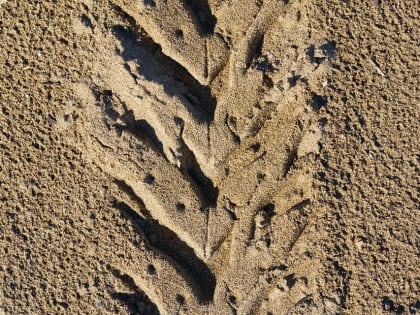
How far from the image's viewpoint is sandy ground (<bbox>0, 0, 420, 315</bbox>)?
5.10 ft

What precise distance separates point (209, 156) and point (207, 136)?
2.9 inches

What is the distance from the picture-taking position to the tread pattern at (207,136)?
1554 mm

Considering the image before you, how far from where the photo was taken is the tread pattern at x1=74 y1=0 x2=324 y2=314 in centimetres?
Result: 155

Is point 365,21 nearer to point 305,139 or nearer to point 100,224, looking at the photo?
point 305,139

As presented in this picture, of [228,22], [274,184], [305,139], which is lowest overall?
[274,184]

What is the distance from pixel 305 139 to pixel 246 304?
2.08 feet

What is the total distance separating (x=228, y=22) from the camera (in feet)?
5.16

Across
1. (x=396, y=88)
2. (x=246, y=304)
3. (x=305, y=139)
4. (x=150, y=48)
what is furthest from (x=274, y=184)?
(x=150, y=48)

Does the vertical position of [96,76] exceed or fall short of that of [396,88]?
it falls short

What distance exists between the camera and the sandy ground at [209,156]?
1555 millimetres

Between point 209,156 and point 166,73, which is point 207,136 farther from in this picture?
point 166,73

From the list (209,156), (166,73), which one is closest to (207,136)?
(209,156)

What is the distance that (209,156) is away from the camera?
5.18 ft

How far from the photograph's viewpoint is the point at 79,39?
1571 mm
